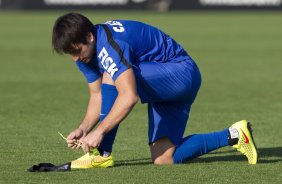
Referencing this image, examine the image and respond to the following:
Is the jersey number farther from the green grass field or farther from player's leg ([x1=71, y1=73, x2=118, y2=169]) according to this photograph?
the green grass field

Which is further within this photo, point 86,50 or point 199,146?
point 199,146

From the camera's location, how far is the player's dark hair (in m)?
7.00

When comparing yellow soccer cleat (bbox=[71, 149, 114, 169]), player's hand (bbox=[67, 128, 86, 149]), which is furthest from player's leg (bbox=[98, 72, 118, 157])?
yellow soccer cleat (bbox=[71, 149, 114, 169])

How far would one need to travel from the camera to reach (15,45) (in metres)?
24.4

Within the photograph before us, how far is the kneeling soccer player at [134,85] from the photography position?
23.0 ft

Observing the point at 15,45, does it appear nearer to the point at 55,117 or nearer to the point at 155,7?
the point at 55,117

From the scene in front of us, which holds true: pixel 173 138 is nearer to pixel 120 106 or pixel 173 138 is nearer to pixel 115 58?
pixel 120 106

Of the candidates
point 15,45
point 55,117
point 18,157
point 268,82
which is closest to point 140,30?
point 18,157

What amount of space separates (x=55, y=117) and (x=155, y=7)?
29.9m

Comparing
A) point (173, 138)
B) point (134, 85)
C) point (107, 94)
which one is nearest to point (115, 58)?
point (134, 85)

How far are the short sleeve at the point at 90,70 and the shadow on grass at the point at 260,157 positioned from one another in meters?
1.07

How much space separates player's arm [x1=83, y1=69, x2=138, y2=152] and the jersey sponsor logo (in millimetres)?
74

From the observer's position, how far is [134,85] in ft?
23.0

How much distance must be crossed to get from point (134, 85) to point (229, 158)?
61.1 inches
